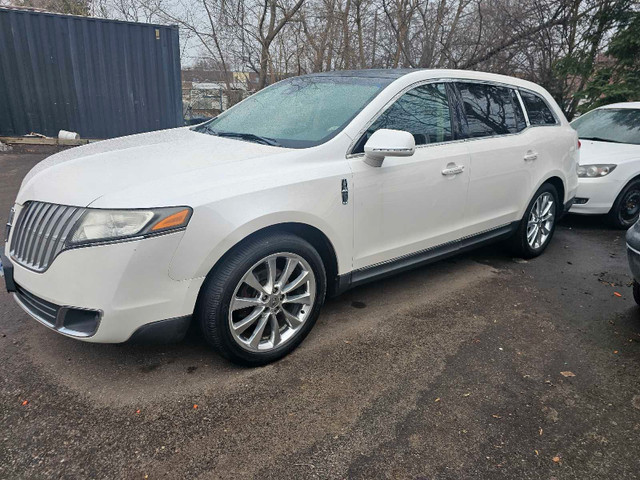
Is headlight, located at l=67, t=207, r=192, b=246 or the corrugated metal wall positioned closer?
headlight, located at l=67, t=207, r=192, b=246

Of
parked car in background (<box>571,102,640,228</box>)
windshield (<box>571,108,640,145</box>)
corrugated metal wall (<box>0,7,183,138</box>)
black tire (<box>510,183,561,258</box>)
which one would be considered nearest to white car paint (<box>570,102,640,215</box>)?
parked car in background (<box>571,102,640,228</box>)

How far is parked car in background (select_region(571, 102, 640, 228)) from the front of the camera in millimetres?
5516

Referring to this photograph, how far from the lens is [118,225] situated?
2.15 m

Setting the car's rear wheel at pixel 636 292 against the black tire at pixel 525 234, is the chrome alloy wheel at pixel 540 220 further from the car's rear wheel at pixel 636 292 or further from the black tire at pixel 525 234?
the car's rear wheel at pixel 636 292

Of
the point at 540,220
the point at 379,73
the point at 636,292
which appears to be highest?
the point at 379,73

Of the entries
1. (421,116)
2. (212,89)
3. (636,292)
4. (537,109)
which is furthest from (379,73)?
(212,89)

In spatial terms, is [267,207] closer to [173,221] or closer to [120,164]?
[173,221]

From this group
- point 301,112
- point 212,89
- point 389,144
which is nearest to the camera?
point 389,144

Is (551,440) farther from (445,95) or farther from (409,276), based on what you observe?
(445,95)

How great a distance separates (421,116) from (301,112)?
88cm

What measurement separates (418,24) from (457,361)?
11160 millimetres

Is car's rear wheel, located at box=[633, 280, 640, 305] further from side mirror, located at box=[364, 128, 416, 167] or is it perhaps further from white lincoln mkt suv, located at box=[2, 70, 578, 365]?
side mirror, located at box=[364, 128, 416, 167]

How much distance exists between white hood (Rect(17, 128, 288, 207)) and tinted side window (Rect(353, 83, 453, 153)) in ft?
2.74

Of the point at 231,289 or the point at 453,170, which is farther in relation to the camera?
the point at 453,170
